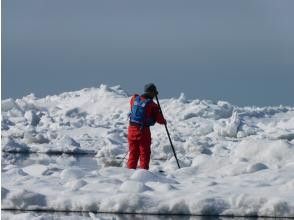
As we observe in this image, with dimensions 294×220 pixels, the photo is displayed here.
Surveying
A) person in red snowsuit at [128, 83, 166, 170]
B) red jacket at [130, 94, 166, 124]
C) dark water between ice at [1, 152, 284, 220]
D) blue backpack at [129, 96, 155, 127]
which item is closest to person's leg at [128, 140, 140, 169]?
person in red snowsuit at [128, 83, 166, 170]

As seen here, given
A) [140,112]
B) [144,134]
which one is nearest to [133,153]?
[144,134]

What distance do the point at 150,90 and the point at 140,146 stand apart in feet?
2.43

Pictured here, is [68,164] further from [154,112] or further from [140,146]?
[154,112]

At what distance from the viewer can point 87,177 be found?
9375mm

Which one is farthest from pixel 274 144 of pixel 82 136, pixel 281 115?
pixel 281 115

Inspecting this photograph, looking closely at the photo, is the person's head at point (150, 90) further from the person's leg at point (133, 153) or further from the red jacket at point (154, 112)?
the person's leg at point (133, 153)

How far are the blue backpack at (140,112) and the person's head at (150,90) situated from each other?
9cm

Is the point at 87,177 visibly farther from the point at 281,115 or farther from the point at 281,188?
the point at 281,115

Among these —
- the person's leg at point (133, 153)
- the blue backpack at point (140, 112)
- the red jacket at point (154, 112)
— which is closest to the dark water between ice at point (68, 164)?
the person's leg at point (133, 153)

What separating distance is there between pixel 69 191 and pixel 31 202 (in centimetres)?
50

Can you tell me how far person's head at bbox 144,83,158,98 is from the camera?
11062 mm

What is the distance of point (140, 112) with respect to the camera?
11094mm

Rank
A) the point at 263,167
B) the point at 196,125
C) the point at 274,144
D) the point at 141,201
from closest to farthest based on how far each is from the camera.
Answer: the point at 141,201 < the point at 263,167 < the point at 274,144 < the point at 196,125

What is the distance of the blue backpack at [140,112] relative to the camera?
36.4 ft
